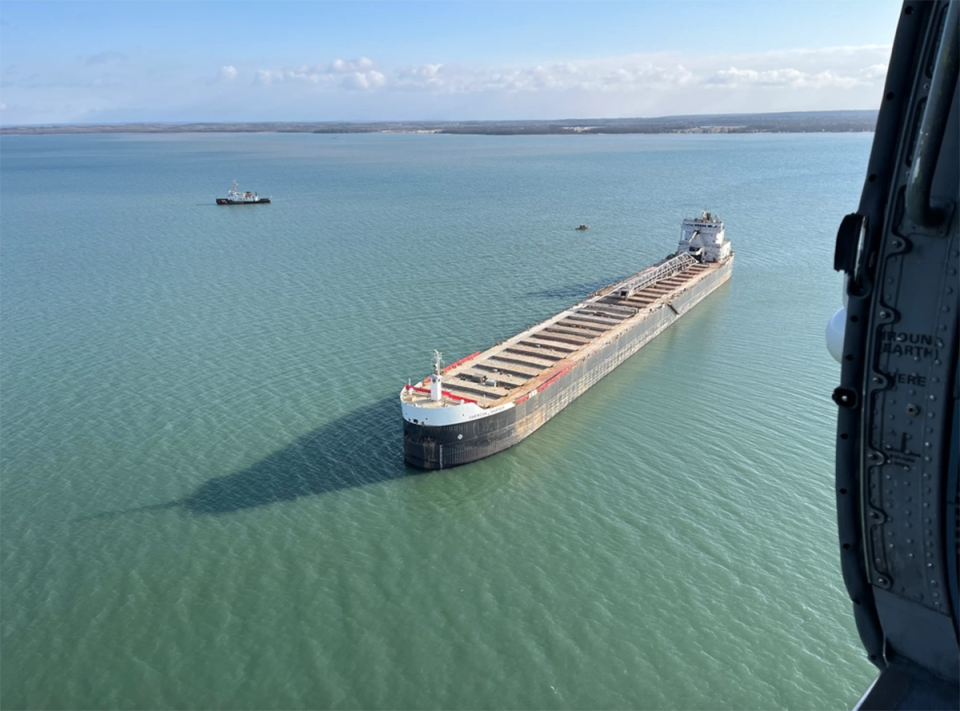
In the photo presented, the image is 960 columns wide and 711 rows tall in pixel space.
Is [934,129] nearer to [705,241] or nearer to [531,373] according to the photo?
[531,373]

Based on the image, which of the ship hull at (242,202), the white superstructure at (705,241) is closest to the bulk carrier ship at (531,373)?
the white superstructure at (705,241)

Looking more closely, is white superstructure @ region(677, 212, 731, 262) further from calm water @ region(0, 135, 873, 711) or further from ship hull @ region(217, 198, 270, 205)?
ship hull @ region(217, 198, 270, 205)

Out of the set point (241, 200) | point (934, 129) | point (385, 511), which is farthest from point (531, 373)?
point (241, 200)

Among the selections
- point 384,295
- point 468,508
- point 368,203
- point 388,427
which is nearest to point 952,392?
point 468,508

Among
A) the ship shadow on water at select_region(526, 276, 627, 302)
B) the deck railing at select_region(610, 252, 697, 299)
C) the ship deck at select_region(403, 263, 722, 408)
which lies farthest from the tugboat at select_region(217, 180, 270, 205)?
the ship deck at select_region(403, 263, 722, 408)

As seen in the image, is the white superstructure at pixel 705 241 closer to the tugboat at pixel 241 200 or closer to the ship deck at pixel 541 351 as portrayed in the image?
the ship deck at pixel 541 351

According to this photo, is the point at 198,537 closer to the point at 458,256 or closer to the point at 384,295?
the point at 384,295
